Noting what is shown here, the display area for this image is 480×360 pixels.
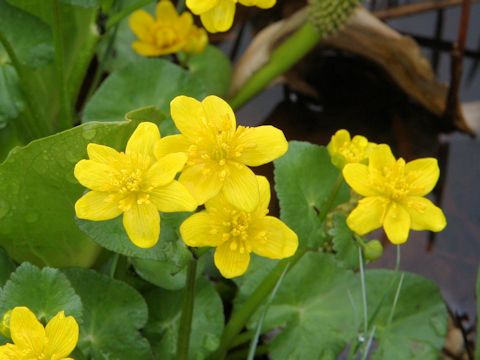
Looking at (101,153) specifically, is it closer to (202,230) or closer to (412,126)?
(202,230)

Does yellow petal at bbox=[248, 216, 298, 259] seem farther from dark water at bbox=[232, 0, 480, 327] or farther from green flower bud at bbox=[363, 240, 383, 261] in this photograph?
dark water at bbox=[232, 0, 480, 327]

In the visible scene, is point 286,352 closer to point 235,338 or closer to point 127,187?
point 235,338

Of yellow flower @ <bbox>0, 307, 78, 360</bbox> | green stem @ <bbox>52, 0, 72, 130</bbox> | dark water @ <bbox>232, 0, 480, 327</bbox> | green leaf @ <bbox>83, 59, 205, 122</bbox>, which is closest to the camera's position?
yellow flower @ <bbox>0, 307, 78, 360</bbox>

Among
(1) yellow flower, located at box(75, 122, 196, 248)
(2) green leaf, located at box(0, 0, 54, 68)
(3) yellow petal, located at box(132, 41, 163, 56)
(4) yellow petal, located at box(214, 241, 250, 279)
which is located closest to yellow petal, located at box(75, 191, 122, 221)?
(1) yellow flower, located at box(75, 122, 196, 248)

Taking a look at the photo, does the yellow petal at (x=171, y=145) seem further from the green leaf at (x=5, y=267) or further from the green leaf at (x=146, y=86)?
the green leaf at (x=146, y=86)

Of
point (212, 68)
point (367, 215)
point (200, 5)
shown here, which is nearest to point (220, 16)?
point (200, 5)

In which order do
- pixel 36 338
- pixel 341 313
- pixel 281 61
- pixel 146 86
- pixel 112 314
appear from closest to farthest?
pixel 36 338, pixel 112 314, pixel 341 313, pixel 146 86, pixel 281 61

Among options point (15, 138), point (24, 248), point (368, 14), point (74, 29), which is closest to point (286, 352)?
point (24, 248)
